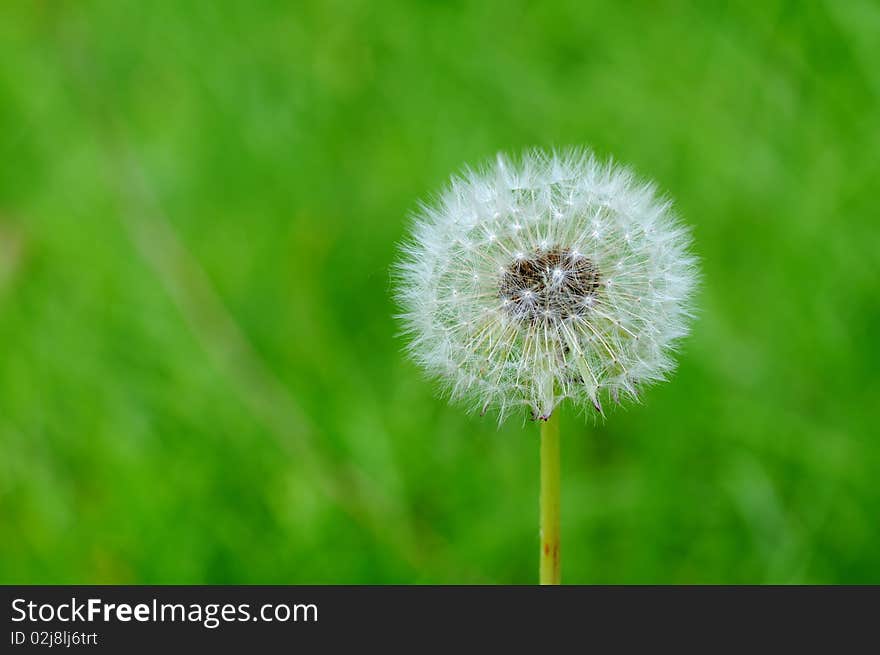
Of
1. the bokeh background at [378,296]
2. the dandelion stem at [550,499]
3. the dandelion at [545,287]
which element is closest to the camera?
the dandelion stem at [550,499]

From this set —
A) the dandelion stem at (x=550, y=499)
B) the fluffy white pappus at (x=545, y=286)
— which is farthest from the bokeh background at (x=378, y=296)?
the dandelion stem at (x=550, y=499)

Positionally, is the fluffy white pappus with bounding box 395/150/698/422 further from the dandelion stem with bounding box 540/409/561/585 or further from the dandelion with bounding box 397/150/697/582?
the dandelion stem with bounding box 540/409/561/585

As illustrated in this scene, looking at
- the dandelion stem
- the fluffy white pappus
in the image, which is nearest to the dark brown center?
the fluffy white pappus

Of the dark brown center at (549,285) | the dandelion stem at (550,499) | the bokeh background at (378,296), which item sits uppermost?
the bokeh background at (378,296)

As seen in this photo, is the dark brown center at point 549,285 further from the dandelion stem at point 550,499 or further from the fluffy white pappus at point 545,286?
the dandelion stem at point 550,499

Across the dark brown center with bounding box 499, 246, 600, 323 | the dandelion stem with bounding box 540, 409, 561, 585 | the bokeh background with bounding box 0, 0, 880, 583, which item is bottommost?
the dandelion stem with bounding box 540, 409, 561, 585

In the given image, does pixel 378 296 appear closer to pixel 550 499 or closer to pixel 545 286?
pixel 545 286
